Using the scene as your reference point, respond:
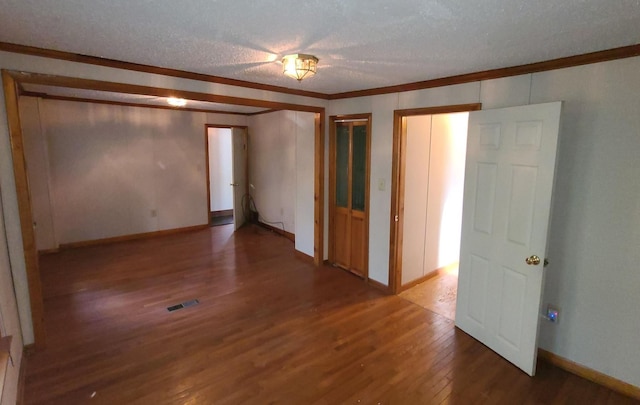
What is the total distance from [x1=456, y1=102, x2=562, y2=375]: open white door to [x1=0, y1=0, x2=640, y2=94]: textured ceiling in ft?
1.65

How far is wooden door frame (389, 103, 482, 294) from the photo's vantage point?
353 cm

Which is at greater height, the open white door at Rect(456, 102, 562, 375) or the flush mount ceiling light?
the flush mount ceiling light

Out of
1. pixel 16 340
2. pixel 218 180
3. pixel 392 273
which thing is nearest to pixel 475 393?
pixel 392 273

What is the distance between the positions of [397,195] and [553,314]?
1.70 metres

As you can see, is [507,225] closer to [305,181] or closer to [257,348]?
[257,348]

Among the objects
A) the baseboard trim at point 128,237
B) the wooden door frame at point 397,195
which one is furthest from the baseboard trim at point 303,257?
the baseboard trim at point 128,237

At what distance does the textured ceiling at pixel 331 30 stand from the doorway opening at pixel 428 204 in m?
1.06

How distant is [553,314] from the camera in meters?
2.57

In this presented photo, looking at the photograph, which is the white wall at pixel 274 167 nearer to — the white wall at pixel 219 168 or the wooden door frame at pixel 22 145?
the white wall at pixel 219 168

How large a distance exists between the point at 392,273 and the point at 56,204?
5.05 metres

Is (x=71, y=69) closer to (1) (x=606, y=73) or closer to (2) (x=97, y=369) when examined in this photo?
(2) (x=97, y=369)

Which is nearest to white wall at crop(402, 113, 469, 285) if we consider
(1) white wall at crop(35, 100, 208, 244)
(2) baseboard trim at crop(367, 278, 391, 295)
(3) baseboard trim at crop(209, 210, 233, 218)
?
(2) baseboard trim at crop(367, 278, 391, 295)

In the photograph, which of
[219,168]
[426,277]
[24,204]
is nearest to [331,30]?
[24,204]

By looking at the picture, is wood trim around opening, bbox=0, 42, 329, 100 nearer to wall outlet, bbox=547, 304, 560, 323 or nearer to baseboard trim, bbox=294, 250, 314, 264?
baseboard trim, bbox=294, 250, 314, 264
